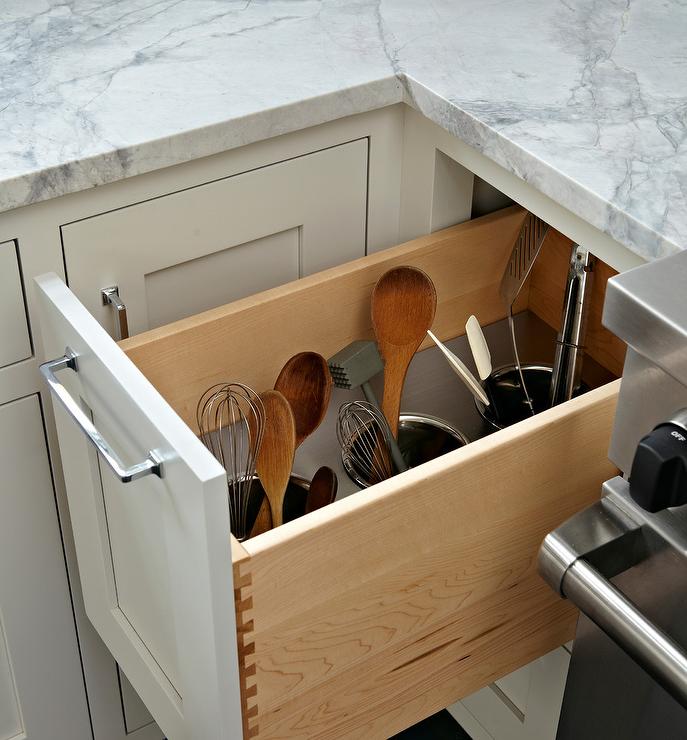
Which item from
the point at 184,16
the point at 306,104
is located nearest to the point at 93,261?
the point at 306,104

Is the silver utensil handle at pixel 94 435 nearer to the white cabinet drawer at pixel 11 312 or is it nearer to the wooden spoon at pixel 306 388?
the white cabinet drawer at pixel 11 312

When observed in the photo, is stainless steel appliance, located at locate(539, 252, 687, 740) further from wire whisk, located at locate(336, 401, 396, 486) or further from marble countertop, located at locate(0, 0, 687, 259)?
wire whisk, located at locate(336, 401, 396, 486)

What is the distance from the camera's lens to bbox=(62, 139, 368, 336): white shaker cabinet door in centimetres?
92

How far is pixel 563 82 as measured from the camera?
101cm

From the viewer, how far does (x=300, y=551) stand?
698 millimetres

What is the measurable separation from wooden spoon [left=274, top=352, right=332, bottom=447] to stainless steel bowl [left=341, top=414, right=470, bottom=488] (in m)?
0.11

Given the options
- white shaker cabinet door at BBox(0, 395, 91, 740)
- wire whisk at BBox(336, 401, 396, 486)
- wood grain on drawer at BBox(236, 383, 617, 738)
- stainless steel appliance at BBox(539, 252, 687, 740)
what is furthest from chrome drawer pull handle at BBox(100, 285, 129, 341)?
stainless steel appliance at BBox(539, 252, 687, 740)

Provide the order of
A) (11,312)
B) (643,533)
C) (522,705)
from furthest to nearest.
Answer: (522,705)
(11,312)
(643,533)

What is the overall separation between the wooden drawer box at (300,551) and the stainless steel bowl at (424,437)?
0.11m

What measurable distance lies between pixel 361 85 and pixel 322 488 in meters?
0.39

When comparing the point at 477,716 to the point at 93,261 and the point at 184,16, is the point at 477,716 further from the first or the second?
the point at 184,16

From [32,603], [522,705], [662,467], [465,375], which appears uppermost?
[662,467]

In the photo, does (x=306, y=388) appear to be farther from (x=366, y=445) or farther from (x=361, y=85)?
(x=361, y=85)

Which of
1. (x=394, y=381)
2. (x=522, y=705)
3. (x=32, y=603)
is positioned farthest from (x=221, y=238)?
(x=522, y=705)
